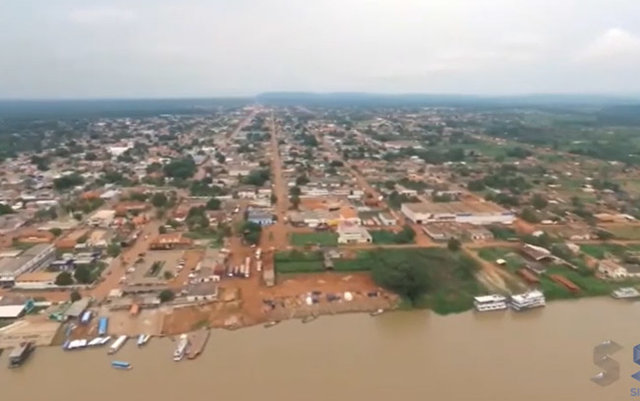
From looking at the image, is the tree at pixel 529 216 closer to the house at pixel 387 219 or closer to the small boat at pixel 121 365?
the house at pixel 387 219

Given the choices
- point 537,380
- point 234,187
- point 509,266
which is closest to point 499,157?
point 234,187

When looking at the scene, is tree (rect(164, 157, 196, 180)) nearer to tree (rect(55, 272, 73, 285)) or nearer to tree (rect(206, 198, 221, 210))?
tree (rect(206, 198, 221, 210))

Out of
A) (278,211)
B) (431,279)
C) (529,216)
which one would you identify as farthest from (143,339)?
(529,216)

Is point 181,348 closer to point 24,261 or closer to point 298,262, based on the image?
point 298,262

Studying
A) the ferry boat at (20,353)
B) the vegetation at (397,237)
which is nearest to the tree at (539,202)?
the vegetation at (397,237)

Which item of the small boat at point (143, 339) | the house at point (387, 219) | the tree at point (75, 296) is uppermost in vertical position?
the tree at point (75, 296)
